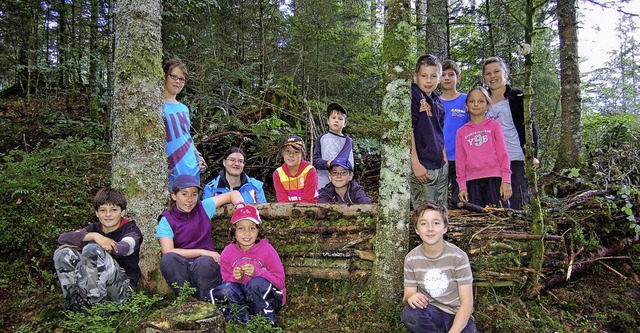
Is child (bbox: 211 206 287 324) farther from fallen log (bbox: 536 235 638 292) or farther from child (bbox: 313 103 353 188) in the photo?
fallen log (bbox: 536 235 638 292)

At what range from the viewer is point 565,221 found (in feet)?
16.0

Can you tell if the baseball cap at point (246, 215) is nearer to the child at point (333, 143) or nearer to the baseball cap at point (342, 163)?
the baseball cap at point (342, 163)

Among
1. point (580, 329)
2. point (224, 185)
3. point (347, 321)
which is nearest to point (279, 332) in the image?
point (347, 321)

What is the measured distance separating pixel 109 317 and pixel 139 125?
6.75 ft

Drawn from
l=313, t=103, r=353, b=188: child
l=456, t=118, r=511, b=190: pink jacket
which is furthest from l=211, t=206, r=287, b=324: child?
l=456, t=118, r=511, b=190: pink jacket

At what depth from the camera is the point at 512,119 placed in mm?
5266

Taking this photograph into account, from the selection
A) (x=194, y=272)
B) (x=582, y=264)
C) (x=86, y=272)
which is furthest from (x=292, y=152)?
(x=582, y=264)

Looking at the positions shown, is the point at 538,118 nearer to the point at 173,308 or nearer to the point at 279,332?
the point at 279,332

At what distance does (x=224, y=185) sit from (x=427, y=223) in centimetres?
312

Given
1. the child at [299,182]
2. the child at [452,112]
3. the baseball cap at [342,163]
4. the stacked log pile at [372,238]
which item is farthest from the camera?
the child at [299,182]

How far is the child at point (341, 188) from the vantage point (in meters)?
5.37

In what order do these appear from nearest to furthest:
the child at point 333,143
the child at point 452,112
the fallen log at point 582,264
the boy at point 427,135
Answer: the fallen log at point 582,264 → the boy at point 427,135 → the child at point 452,112 → the child at point 333,143

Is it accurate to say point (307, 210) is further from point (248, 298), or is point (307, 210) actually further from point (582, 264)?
point (582, 264)

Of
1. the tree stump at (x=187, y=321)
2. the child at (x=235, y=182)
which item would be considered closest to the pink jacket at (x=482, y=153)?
the child at (x=235, y=182)
